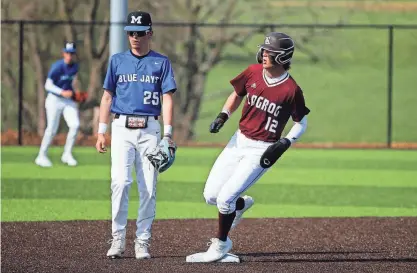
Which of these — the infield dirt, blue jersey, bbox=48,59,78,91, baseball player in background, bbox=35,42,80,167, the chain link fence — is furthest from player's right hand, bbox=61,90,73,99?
the infield dirt

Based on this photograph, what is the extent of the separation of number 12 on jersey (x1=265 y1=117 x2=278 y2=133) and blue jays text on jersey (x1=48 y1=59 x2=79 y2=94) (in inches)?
375

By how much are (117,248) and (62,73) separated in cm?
951

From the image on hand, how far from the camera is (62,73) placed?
1925 centimetres

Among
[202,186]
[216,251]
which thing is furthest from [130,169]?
[202,186]

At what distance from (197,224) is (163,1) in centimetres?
1998

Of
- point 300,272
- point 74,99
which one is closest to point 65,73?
point 74,99

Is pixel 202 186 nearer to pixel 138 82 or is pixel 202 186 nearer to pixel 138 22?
pixel 138 82

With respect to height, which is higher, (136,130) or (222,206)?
(136,130)

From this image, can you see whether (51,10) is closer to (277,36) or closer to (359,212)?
(359,212)

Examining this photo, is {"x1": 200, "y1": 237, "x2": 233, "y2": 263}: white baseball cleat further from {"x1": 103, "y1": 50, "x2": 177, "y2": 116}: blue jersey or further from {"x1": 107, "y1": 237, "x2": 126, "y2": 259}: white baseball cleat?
{"x1": 103, "y1": 50, "x2": 177, "y2": 116}: blue jersey

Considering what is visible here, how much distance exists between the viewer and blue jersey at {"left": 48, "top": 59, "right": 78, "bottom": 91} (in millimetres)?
19156

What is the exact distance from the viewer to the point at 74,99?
19.3 metres

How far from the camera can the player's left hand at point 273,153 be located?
9969mm

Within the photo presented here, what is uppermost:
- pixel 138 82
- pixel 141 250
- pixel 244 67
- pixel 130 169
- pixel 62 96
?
pixel 138 82
